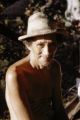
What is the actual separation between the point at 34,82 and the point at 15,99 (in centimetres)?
26

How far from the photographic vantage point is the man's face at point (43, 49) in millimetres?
2404

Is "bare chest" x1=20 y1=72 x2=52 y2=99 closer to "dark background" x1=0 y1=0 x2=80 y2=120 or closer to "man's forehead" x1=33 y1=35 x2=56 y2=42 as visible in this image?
"man's forehead" x1=33 y1=35 x2=56 y2=42

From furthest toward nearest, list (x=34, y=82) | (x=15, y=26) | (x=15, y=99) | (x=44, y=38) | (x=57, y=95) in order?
(x=15, y=26), (x=57, y=95), (x=34, y=82), (x=44, y=38), (x=15, y=99)

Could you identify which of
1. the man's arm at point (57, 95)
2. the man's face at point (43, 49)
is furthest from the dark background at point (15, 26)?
the man's face at point (43, 49)

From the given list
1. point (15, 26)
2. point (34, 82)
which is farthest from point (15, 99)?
point (15, 26)

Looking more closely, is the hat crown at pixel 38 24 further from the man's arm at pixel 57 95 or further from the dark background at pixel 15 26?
the dark background at pixel 15 26

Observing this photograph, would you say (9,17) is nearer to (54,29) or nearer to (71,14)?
(71,14)

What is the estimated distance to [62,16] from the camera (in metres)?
6.89

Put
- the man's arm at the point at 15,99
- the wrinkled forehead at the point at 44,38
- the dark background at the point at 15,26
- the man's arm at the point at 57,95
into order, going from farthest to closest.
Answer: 1. the dark background at the point at 15,26
2. the man's arm at the point at 57,95
3. the wrinkled forehead at the point at 44,38
4. the man's arm at the point at 15,99

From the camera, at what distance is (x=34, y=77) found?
256cm

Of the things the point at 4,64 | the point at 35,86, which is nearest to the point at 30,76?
the point at 35,86

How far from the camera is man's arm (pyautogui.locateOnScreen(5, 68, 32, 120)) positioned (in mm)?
2320

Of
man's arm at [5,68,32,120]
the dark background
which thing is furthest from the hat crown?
the dark background

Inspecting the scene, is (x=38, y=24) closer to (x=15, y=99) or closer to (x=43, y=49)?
(x=43, y=49)
